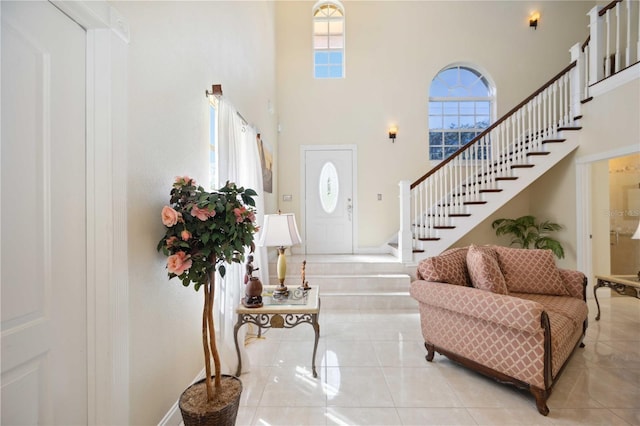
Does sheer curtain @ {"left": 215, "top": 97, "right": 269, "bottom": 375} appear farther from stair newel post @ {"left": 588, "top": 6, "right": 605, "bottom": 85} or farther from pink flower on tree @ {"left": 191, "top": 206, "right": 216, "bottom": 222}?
stair newel post @ {"left": 588, "top": 6, "right": 605, "bottom": 85}

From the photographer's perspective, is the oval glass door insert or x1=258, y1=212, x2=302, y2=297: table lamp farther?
the oval glass door insert

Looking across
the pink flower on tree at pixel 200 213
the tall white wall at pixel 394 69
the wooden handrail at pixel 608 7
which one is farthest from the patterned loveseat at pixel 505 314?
the wooden handrail at pixel 608 7

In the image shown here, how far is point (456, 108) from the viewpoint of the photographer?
19.1 ft

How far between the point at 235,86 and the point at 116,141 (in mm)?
1991

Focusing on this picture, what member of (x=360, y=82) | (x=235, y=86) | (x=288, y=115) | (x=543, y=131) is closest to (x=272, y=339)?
(x=235, y=86)

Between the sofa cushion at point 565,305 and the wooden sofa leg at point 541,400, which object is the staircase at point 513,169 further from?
the wooden sofa leg at point 541,400

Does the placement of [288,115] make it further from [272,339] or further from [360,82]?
[272,339]

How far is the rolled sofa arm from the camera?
270 cm

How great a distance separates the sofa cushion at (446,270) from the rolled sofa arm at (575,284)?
108cm

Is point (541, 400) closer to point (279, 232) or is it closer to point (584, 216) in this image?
point (279, 232)

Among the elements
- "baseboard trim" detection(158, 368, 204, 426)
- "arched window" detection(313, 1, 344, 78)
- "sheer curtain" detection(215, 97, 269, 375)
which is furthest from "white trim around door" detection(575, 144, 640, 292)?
"baseboard trim" detection(158, 368, 204, 426)

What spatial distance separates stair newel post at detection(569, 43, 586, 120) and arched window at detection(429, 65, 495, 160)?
53.0 inches

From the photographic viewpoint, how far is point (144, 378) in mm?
1422

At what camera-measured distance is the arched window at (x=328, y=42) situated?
5703 mm
